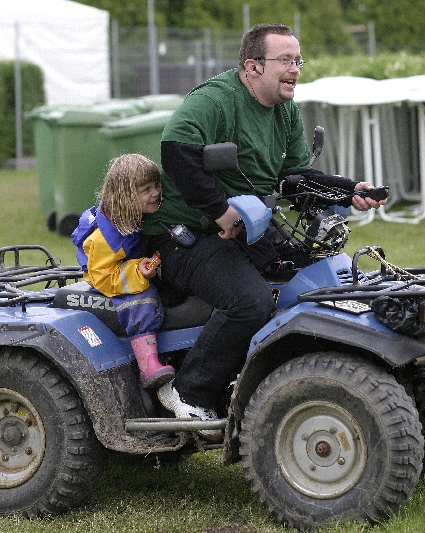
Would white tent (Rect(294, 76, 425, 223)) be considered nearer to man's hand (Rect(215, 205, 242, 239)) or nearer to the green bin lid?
the green bin lid

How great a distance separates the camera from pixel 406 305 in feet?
13.5

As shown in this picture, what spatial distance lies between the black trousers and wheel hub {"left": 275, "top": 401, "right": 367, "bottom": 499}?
40cm

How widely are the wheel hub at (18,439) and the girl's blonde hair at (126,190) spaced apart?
88cm

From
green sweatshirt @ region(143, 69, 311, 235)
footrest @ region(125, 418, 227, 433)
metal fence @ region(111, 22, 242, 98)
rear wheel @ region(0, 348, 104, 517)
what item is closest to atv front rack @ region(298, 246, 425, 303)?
green sweatshirt @ region(143, 69, 311, 235)

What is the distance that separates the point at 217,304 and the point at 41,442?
997 millimetres

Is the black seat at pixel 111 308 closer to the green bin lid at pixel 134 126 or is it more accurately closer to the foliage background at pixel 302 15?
the green bin lid at pixel 134 126

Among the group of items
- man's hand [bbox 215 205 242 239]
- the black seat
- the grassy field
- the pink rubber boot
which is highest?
man's hand [bbox 215 205 242 239]

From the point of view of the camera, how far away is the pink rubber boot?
4664 mm

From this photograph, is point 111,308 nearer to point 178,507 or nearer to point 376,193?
point 178,507

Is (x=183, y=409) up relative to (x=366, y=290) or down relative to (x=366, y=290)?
down

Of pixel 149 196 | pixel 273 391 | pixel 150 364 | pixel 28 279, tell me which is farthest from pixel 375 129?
pixel 273 391

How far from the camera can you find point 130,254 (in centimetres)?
476

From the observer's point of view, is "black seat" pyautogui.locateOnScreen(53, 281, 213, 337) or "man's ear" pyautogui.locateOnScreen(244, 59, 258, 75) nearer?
"man's ear" pyautogui.locateOnScreen(244, 59, 258, 75)

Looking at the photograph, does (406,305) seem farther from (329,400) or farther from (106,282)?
(106,282)
